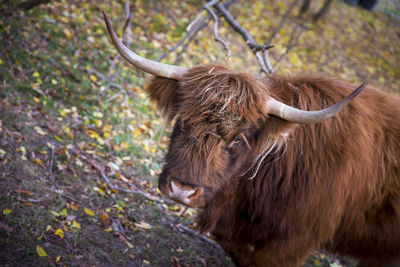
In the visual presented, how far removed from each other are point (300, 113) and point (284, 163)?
0.64 m

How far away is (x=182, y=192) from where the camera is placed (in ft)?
9.27

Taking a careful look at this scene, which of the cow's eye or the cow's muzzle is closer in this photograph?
the cow's muzzle

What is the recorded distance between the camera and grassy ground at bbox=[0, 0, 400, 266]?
3.64 meters

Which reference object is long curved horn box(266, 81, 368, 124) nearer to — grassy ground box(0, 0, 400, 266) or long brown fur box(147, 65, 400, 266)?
long brown fur box(147, 65, 400, 266)

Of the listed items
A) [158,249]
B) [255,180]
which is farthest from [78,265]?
[255,180]

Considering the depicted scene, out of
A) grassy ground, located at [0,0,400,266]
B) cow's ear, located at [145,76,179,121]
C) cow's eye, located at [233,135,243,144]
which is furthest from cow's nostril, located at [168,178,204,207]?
grassy ground, located at [0,0,400,266]

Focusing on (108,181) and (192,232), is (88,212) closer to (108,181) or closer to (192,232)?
(108,181)

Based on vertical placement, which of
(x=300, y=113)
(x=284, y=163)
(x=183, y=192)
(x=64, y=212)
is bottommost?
(x=64, y=212)

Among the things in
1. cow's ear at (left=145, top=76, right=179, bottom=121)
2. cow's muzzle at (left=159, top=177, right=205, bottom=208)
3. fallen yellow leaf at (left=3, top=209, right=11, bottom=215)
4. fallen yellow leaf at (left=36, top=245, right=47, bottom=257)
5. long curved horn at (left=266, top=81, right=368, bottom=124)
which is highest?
long curved horn at (left=266, top=81, right=368, bottom=124)

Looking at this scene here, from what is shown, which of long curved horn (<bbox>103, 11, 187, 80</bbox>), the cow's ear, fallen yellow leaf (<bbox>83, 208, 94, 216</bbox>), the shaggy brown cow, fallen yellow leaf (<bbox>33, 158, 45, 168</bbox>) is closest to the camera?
the shaggy brown cow

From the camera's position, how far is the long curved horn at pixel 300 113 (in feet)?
8.79

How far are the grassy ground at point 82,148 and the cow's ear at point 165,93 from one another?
877mm

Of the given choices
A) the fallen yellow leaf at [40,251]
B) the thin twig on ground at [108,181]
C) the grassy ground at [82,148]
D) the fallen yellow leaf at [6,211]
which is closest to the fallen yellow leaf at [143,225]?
the grassy ground at [82,148]

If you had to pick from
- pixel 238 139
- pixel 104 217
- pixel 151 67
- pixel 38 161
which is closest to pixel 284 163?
pixel 238 139
